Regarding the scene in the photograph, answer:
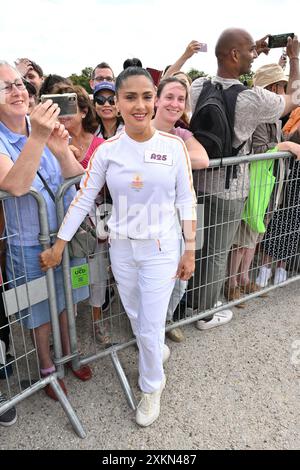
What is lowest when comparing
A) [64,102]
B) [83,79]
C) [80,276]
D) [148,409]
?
[148,409]

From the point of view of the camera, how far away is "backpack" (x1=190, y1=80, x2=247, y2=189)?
2.69 metres

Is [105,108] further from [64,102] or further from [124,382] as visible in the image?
[124,382]

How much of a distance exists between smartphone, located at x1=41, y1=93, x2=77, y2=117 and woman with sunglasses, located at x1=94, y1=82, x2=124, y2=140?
3.87 ft

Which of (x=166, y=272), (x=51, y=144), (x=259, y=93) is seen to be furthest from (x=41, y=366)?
(x=259, y=93)

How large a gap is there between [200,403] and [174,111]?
207 centimetres

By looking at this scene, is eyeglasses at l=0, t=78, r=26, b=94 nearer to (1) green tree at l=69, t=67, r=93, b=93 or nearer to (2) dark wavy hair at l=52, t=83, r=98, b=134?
(2) dark wavy hair at l=52, t=83, r=98, b=134

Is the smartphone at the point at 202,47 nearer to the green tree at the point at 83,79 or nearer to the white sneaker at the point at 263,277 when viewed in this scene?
the white sneaker at the point at 263,277

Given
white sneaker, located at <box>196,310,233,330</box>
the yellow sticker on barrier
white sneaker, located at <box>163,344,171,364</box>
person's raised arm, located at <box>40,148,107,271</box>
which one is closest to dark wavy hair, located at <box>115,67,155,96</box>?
person's raised arm, located at <box>40,148,107,271</box>

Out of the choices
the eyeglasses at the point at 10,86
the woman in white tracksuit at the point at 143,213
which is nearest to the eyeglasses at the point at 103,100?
the eyeglasses at the point at 10,86

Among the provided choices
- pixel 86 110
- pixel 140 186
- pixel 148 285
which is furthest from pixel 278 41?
pixel 148 285

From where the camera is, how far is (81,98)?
3.05 m

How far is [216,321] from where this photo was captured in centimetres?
348

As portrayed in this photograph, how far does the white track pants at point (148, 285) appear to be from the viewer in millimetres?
2207
